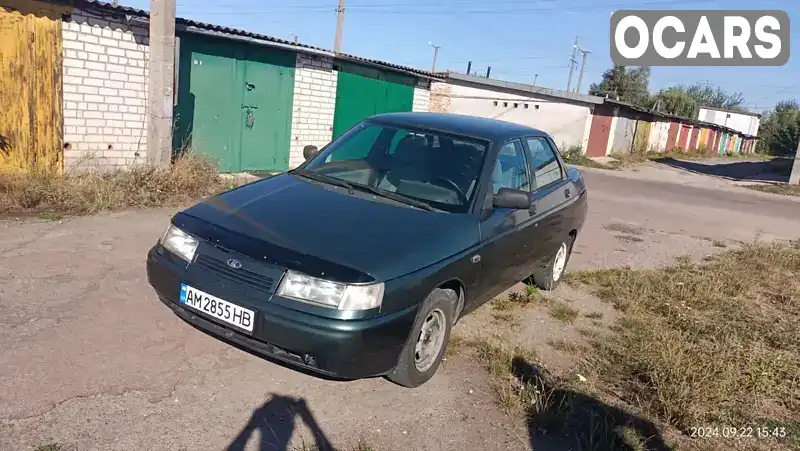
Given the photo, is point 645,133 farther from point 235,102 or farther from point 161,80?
point 161,80

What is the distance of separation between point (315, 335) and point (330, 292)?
22 centimetres

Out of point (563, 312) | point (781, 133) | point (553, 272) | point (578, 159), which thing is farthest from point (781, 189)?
point (781, 133)

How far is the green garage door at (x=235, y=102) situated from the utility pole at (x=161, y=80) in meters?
1.27

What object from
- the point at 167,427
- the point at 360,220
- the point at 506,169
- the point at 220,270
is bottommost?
the point at 167,427

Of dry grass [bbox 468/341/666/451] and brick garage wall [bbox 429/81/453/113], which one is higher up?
brick garage wall [bbox 429/81/453/113]

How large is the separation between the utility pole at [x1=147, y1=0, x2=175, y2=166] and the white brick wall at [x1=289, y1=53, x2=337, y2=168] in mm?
3725

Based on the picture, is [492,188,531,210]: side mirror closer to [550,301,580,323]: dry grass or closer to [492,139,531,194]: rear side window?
[492,139,531,194]: rear side window

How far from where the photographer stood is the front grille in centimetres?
292

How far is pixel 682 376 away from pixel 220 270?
9.61 feet

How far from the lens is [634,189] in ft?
53.9

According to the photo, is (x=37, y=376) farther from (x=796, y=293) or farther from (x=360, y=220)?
(x=796, y=293)

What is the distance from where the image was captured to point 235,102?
10.3 metres

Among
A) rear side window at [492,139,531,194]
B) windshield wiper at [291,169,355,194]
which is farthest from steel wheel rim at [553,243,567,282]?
windshield wiper at [291,169,355,194]

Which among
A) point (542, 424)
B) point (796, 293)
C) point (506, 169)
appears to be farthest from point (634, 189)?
point (542, 424)
